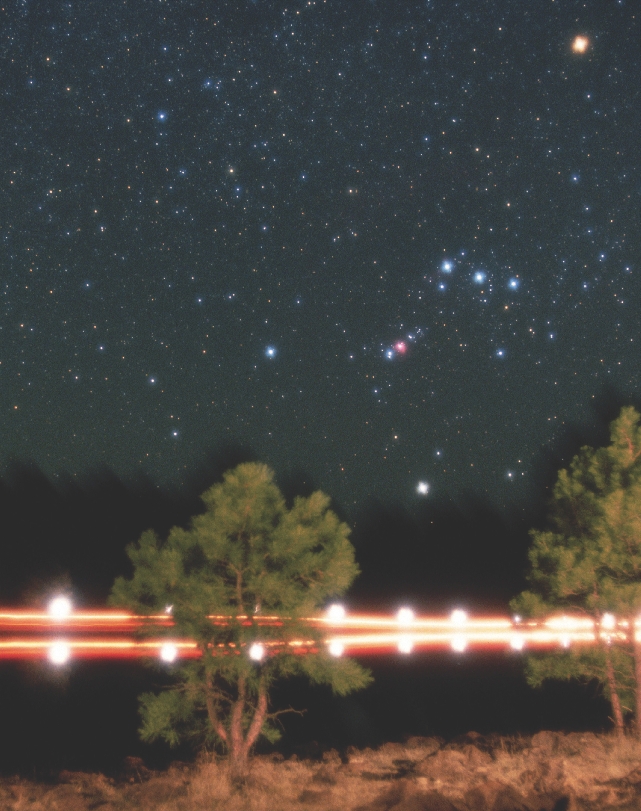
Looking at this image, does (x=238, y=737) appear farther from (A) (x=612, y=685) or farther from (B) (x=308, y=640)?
(A) (x=612, y=685)

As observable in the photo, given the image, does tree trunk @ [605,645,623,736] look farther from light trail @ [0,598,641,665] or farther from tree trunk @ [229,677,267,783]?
tree trunk @ [229,677,267,783]

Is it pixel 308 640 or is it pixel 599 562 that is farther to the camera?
pixel 599 562

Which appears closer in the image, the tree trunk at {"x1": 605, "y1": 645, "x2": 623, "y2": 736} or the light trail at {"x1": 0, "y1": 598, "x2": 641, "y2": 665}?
the light trail at {"x1": 0, "y1": 598, "x2": 641, "y2": 665}

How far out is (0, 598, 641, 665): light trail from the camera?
33.3ft

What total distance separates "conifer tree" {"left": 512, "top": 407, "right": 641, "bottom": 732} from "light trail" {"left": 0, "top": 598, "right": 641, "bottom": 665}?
34cm

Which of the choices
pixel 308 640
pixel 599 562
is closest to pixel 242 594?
pixel 308 640

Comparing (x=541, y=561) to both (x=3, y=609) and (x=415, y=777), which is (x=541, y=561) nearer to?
(x=415, y=777)

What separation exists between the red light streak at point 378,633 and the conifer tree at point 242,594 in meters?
4.91

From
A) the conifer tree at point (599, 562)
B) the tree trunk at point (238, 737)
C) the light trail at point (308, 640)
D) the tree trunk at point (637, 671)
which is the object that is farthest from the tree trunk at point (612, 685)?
the tree trunk at point (238, 737)

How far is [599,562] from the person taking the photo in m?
13.4

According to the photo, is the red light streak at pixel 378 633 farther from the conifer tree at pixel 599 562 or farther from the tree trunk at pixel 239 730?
the tree trunk at pixel 239 730

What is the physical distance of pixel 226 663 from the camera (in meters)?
Result: 9.90

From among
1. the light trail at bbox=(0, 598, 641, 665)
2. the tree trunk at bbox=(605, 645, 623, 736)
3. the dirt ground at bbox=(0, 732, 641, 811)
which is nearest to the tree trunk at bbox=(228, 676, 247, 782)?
the dirt ground at bbox=(0, 732, 641, 811)

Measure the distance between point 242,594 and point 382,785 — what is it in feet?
10.3
